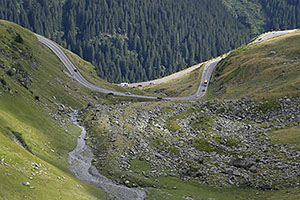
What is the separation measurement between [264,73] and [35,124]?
103 meters

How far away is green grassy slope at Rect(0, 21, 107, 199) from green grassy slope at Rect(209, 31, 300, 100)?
63.3m

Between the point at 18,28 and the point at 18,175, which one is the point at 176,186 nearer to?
the point at 18,175

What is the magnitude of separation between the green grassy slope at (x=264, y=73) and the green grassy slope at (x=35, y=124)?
63348 mm

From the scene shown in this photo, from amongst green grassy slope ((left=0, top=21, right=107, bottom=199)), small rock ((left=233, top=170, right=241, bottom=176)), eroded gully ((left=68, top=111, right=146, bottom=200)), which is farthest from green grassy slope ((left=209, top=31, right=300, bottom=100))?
eroded gully ((left=68, top=111, right=146, bottom=200))

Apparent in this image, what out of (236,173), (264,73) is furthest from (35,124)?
(264,73)

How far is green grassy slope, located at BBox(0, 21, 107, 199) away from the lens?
50.7m

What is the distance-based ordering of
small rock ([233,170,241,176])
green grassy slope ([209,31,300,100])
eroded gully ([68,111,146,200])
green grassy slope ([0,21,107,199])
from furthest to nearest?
1. green grassy slope ([209,31,300,100])
2. small rock ([233,170,241,176])
3. eroded gully ([68,111,146,200])
4. green grassy slope ([0,21,107,199])

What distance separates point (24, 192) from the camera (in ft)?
152

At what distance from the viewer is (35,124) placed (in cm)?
8981

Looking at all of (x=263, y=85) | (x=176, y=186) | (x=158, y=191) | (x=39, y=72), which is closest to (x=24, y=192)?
(x=158, y=191)

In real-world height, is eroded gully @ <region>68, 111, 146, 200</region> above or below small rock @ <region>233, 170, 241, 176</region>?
above

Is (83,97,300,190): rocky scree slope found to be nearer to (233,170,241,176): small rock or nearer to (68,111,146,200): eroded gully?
(233,170,241,176): small rock

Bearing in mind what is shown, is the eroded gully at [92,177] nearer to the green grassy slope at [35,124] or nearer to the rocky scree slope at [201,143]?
the rocky scree slope at [201,143]

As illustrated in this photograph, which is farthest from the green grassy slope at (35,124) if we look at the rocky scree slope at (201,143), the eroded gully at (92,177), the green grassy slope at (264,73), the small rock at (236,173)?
the green grassy slope at (264,73)
